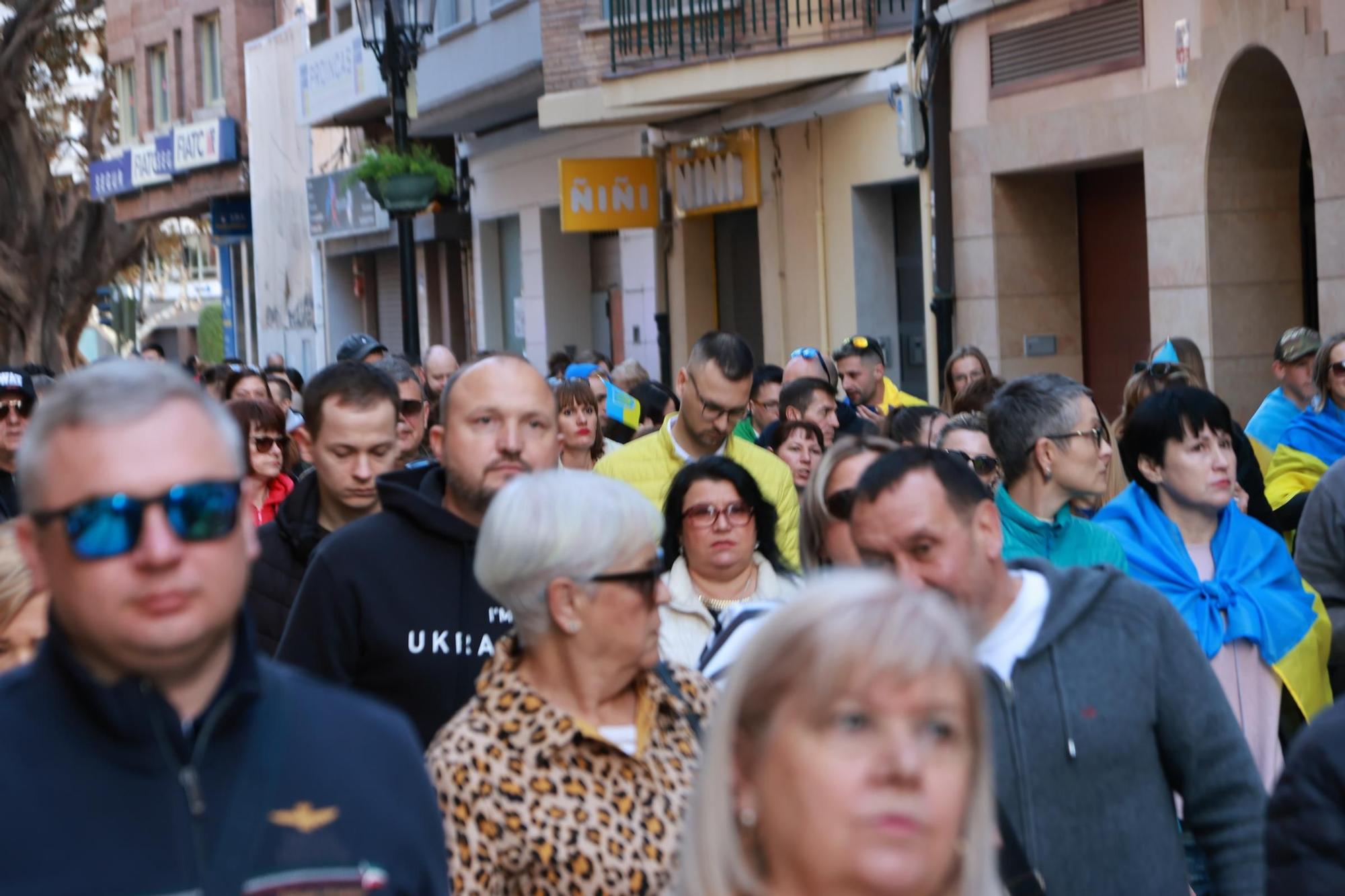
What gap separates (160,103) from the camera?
49.0 m

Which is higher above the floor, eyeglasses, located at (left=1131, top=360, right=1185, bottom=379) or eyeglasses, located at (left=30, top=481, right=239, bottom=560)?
eyeglasses, located at (left=1131, top=360, right=1185, bottom=379)

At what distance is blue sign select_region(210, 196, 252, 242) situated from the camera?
45.1m

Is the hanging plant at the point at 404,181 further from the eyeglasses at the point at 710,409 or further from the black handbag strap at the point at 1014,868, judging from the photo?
the black handbag strap at the point at 1014,868

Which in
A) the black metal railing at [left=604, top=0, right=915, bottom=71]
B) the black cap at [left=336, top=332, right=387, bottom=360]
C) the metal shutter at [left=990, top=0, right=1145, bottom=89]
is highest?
the black metal railing at [left=604, top=0, right=915, bottom=71]

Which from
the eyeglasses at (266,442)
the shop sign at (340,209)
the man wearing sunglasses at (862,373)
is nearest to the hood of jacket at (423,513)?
the eyeglasses at (266,442)

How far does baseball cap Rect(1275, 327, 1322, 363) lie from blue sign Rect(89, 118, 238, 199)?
35.3 meters

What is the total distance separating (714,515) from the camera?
21.7 feet

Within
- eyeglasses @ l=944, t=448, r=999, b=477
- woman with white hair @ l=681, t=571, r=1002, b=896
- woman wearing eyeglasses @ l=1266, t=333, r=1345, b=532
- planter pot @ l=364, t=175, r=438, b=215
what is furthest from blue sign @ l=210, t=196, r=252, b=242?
woman with white hair @ l=681, t=571, r=1002, b=896

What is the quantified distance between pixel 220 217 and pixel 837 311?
87.1 feet

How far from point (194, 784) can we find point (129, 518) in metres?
0.34

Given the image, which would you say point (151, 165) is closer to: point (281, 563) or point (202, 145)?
point (202, 145)

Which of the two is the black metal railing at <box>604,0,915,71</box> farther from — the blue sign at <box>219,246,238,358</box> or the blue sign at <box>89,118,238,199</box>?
the blue sign at <box>219,246,238,358</box>

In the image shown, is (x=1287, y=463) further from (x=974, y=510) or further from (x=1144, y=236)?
(x=1144, y=236)

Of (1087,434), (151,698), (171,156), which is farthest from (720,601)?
(171,156)
